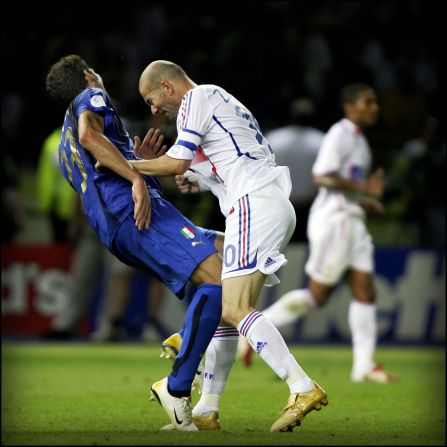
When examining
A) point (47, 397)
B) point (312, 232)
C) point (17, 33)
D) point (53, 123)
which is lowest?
point (47, 397)

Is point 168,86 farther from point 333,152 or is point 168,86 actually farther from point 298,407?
point 333,152

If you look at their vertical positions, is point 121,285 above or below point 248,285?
below

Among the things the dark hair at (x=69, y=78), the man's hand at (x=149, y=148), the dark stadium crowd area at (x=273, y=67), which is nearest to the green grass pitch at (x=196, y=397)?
the man's hand at (x=149, y=148)

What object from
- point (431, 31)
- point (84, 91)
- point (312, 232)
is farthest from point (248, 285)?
point (431, 31)

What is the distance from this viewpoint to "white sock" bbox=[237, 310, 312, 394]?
20.9 ft

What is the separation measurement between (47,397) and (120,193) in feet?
7.92

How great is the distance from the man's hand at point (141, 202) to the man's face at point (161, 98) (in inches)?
20.0

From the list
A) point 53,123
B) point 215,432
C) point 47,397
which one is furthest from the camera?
point 53,123

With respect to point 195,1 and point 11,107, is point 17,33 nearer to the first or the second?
point 11,107

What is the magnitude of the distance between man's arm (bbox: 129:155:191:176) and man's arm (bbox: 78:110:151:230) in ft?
0.15

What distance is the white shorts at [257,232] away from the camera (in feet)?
→ 21.4

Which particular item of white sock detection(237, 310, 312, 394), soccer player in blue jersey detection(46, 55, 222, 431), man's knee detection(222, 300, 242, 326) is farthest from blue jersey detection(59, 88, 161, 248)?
white sock detection(237, 310, 312, 394)

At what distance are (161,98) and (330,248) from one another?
4.04 metres

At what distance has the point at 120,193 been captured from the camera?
6.77m
